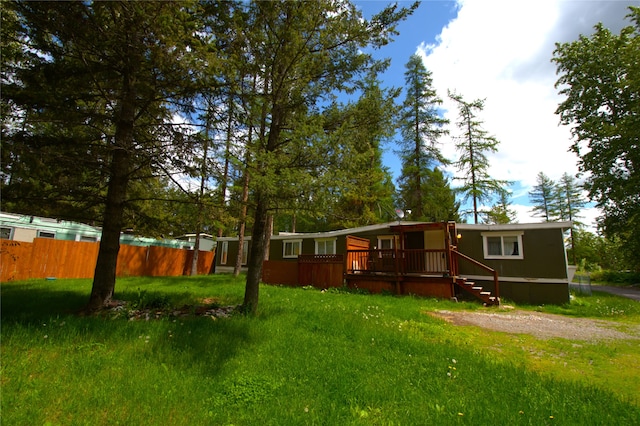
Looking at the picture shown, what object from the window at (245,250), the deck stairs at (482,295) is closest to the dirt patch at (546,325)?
the deck stairs at (482,295)

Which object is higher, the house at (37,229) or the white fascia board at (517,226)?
the white fascia board at (517,226)

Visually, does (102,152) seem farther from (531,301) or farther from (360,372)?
(531,301)

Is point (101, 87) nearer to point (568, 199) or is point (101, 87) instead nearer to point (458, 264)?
point (458, 264)

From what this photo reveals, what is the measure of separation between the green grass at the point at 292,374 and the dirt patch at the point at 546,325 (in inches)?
28.3

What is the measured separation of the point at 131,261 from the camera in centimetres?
1627

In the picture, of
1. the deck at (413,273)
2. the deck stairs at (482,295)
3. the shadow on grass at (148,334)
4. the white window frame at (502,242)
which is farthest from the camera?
the white window frame at (502,242)

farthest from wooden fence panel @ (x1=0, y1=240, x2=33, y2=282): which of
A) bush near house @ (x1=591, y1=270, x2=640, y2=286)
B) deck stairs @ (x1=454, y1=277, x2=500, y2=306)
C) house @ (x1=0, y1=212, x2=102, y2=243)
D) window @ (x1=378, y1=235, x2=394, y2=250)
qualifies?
bush near house @ (x1=591, y1=270, x2=640, y2=286)

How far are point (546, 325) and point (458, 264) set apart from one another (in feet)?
19.2

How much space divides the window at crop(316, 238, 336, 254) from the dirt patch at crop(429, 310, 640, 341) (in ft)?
29.0

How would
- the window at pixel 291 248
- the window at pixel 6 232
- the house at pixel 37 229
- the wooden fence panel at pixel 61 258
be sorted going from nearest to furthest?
the wooden fence panel at pixel 61 258 → the window at pixel 6 232 → the house at pixel 37 229 → the window at pixel 291 248

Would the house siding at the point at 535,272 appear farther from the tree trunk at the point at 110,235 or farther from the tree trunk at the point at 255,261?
the tree trunk at the point at 110,235

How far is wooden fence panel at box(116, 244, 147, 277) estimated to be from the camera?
1576cm

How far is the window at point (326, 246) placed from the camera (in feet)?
55.4

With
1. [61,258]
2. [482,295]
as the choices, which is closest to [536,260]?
[482,295]
